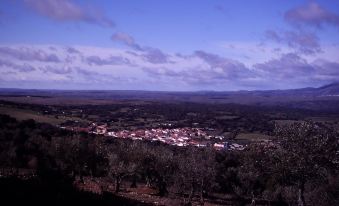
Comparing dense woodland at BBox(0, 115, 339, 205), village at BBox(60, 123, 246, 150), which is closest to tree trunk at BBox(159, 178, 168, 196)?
dense woodland at BBox(0, 115, 339, 205)

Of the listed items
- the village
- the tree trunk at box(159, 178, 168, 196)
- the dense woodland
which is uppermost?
the dense woodland

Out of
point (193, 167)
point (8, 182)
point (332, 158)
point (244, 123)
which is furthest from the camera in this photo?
point (244, 123)

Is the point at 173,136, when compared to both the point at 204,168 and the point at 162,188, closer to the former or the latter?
the point at 162,188

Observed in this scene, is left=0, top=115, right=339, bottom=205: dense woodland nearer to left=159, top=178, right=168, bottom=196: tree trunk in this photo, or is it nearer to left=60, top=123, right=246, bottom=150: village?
left=159, top=178, right=168, bottom=196: tree trunk

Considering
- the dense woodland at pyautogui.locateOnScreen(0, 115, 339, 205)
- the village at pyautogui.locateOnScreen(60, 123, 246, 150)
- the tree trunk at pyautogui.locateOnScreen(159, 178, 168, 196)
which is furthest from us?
the village at pyautogui.locateOnScreen(60, 123, 246, 150)

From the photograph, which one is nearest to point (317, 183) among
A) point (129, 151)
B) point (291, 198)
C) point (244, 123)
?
point (291, 198)

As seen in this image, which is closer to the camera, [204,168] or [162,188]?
[204,168]

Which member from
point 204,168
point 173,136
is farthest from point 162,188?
point 173,136

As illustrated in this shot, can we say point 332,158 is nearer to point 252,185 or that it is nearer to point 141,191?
point 252,185

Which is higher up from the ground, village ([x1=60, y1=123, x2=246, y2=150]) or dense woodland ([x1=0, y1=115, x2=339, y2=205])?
dense woodland ([x1=0, y1=115, x2=339, y2=205])
